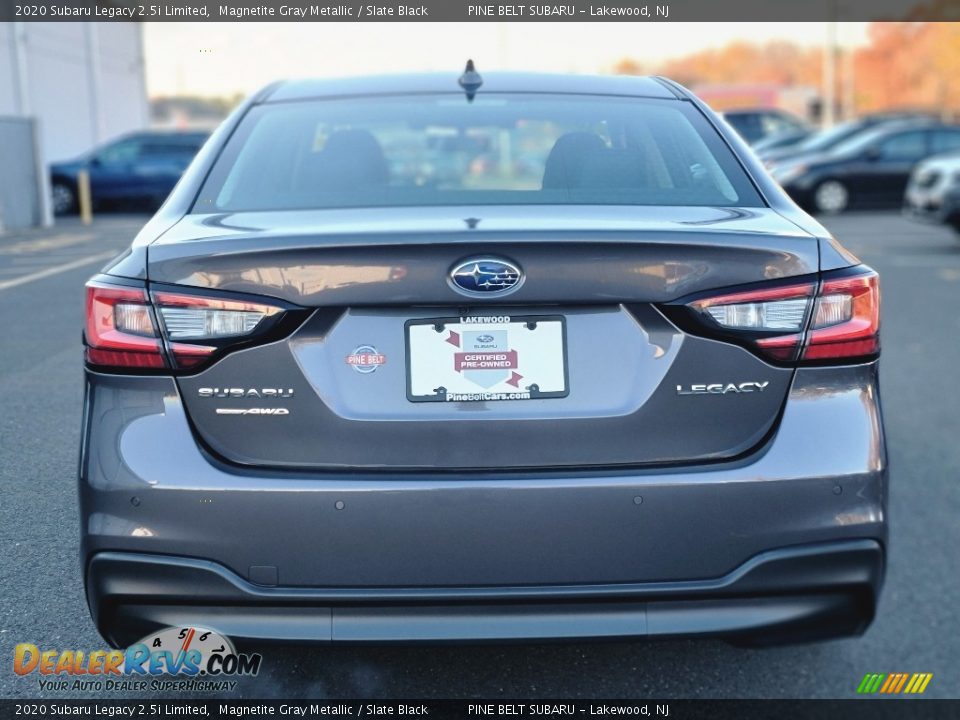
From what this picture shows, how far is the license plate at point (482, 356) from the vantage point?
2238mm

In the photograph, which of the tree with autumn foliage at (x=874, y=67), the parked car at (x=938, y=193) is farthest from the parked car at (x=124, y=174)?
the tree with autumn foliage at (x=874, y=67)

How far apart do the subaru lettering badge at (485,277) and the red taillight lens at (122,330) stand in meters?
0.61

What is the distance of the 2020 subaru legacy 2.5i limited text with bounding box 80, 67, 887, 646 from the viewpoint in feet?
7.35

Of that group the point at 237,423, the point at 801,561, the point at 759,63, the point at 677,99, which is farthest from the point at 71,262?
the point at 759,63

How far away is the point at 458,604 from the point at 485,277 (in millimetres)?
649

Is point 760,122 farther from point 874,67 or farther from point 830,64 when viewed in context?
point 874,67

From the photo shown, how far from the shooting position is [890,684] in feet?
10.7

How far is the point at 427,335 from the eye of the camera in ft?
7.34

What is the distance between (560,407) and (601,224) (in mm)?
405

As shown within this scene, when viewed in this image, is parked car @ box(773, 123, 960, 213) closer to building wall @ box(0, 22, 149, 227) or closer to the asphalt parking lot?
building wall @ box(0, 22, 149, 227)

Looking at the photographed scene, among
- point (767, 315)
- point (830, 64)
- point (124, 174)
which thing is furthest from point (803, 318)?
point (830, 64)

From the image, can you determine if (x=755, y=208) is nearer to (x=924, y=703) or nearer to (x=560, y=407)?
(x=560, y=407)

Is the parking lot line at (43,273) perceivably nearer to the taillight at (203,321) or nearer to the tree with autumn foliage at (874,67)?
the taillight at (203,321)

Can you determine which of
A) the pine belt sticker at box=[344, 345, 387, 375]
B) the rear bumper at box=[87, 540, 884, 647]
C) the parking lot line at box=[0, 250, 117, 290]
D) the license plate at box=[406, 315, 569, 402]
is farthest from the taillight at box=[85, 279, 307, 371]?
the parking lot line at box=[0, 250, 117, 290]
